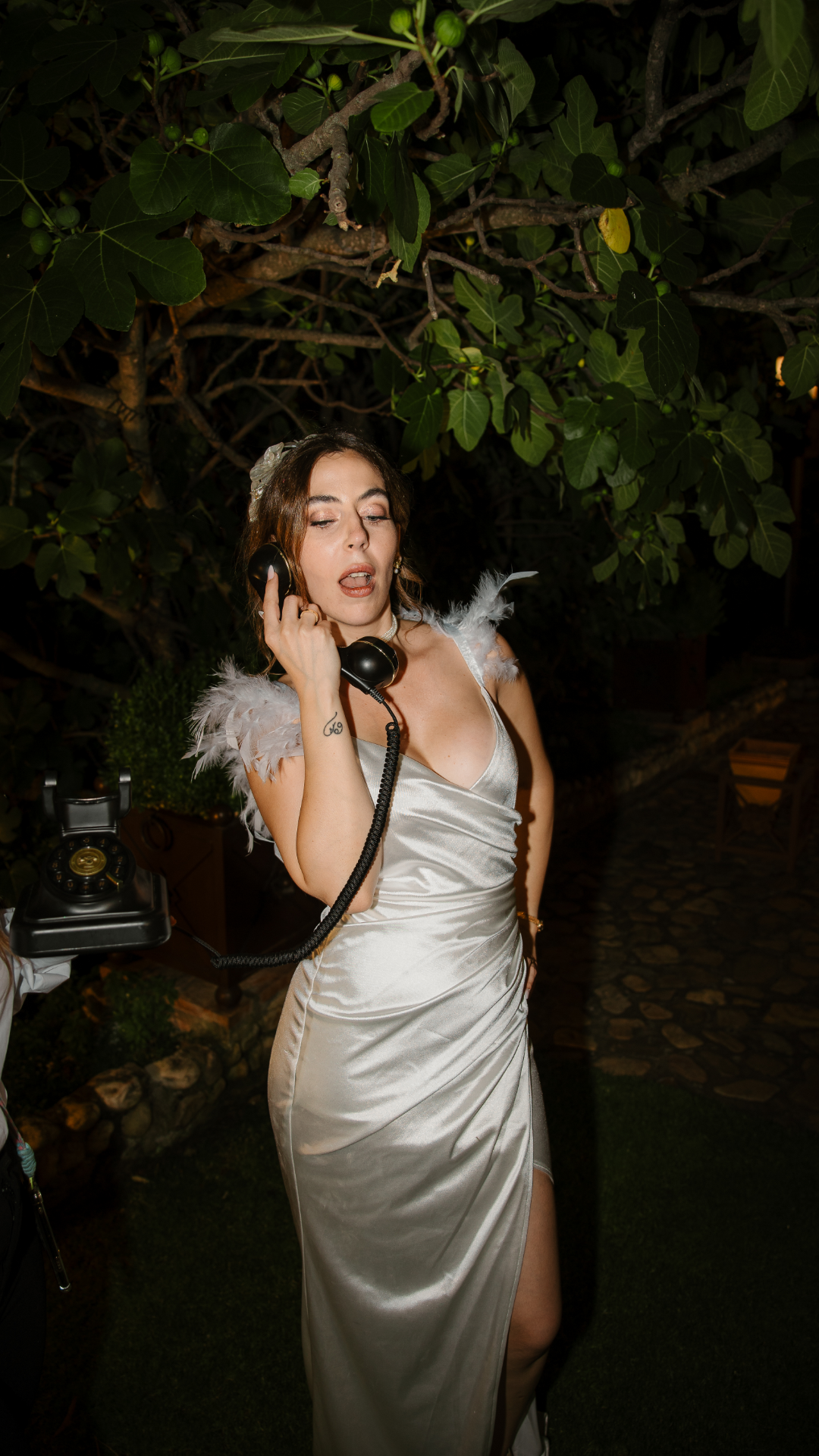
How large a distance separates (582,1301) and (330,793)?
6.82 feet

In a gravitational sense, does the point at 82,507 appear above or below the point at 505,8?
below

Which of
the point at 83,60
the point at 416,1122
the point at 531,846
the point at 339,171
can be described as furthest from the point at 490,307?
the point at 416,1122

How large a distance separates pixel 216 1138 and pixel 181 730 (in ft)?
5.16

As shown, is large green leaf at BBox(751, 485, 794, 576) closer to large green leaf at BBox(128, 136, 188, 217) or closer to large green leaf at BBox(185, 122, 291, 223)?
large green leaf at BBox(185, 122, 291, 223)

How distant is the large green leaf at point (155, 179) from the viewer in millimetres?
1447

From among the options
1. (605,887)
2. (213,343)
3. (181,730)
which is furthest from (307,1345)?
(213,343)

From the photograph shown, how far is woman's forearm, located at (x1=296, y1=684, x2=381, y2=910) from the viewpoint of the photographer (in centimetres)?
167

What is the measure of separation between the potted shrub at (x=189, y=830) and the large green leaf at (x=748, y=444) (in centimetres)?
218

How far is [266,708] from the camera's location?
1878 mm

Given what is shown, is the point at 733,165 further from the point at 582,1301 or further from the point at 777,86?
the point at 582,1301

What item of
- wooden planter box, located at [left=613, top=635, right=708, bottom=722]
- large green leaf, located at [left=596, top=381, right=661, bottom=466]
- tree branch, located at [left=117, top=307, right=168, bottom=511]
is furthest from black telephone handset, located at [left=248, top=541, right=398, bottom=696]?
wooden planter box, located at [left=613, top=635, right=708, bottom=722]

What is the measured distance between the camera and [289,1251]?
9.93 ft

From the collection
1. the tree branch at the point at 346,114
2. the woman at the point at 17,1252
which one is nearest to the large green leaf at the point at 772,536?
the tree branch at the point at 346,114

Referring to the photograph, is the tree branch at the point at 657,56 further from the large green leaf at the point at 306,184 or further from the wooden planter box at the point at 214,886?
the wooden planter box at the point at 214,886
